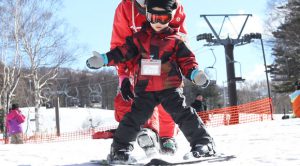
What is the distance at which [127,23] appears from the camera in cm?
337

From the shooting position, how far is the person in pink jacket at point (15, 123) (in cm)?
1080

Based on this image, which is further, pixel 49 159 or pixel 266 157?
pixel 49 159

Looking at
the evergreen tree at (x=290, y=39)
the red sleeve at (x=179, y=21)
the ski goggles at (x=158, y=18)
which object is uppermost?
the evergreen tree at (x=290, y=39)

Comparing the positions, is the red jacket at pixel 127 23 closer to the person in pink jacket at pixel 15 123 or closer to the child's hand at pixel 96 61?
the child's hand at pixel 96 61

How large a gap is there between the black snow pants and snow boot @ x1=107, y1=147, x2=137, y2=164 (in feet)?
0.08

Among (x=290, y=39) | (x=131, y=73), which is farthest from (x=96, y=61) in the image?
(x=290, y=39)

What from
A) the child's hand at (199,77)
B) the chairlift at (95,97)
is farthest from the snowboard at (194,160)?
the chairlift at (95,97)

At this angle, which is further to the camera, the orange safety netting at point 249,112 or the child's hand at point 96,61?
the orange safety netting at point 249,112

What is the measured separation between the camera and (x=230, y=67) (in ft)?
57.0

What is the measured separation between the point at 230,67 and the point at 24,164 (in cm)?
1515

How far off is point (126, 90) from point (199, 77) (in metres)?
0.62

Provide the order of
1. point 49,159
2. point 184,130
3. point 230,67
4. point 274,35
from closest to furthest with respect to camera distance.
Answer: point 184,130 < point 49,159 < point 230,67 < point 274,35

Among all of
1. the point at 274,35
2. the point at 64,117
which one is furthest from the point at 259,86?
the point at 274,35

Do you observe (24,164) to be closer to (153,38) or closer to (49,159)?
(49,159)
